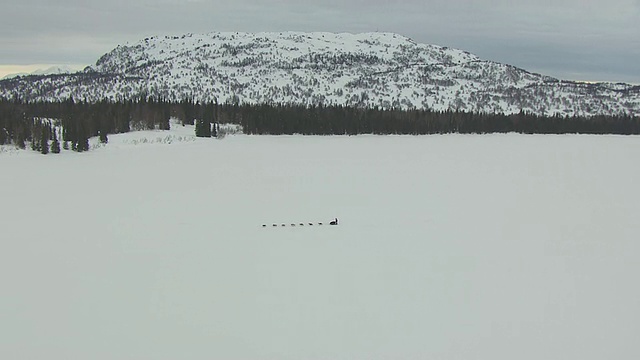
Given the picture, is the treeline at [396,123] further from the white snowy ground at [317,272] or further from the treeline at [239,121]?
the white snowy ground at [317,272]

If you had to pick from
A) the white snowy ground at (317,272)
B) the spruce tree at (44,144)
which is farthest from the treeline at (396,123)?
the white snowy ground at (317,272)

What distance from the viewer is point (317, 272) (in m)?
9.91

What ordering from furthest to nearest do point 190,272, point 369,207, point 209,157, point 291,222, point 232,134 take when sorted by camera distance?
1. point 232,134
2. point 209,157
3. point 369,207
4. point 291,222
5. point 190,272

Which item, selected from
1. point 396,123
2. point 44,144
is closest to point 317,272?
point 44,144

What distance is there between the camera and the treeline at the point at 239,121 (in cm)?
3962

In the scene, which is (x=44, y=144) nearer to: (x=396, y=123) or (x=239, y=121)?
(x=239, y=121)

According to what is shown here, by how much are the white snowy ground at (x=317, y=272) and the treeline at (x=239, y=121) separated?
868 inches

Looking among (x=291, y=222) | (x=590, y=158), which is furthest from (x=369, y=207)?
(x=590, y=158)

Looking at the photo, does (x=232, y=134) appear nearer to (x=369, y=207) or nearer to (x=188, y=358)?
(x=369, y=207)

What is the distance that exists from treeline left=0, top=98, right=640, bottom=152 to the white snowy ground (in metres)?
22.0

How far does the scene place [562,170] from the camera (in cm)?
2809

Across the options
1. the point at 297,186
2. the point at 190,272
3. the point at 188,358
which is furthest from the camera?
the point at 297,186

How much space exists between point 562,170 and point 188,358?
26460 mm

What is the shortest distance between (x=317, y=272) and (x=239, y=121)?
2536 inches
